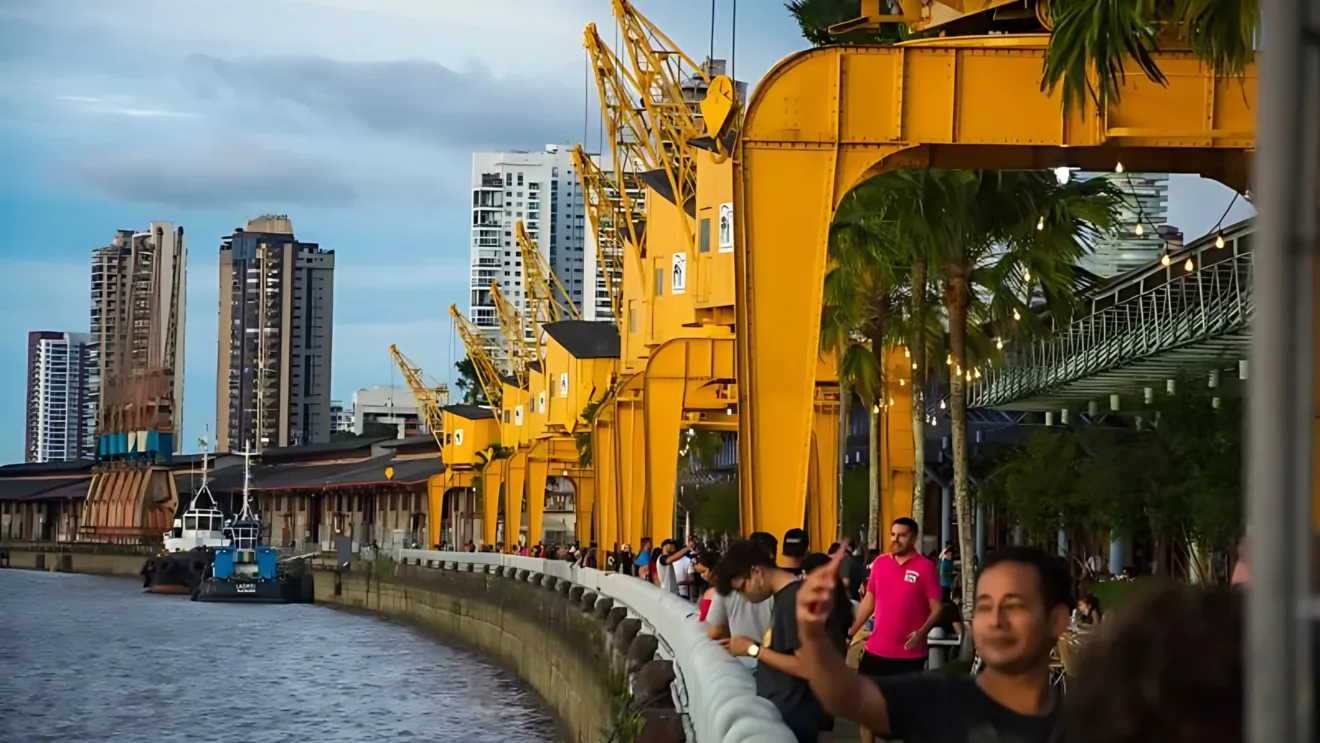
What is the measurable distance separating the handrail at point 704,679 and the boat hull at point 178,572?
7791 centimetres

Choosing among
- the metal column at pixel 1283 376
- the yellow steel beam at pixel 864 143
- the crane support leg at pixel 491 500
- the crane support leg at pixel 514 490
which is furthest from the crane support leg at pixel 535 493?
the metal column at pixel 1283 376

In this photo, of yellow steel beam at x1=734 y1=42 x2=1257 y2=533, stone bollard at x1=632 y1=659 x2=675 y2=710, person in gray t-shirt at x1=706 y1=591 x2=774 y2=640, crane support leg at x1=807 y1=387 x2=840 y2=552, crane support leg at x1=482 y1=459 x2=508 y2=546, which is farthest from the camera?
crane support leg at x1=482 y1=459 x2=508 y2=546

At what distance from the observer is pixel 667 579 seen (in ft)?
97.9

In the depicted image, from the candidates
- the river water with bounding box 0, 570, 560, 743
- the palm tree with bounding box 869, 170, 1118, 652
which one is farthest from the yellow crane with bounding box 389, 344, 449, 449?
the palm tree with bounding box 869, 170, 1118, 652

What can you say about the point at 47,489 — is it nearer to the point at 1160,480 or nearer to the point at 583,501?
the point at 583,501

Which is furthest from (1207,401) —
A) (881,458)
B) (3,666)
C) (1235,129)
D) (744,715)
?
(744,715)

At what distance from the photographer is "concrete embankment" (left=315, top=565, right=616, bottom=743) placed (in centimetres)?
3053

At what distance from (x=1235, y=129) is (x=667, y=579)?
13958mm

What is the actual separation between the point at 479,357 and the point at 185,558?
22.6m

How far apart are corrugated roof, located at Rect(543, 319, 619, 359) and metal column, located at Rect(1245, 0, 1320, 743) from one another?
71894 millimetres

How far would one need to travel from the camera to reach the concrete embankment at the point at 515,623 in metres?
30.5

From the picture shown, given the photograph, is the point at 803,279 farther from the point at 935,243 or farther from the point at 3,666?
the point at 3,666

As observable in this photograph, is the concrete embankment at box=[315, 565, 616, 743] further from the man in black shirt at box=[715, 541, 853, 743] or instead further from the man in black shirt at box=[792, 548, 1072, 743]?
the man in black shirt at box=[792, 548, 1072, 743]

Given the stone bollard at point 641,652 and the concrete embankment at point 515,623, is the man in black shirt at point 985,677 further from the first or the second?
the concrete embankment at point 515,623
